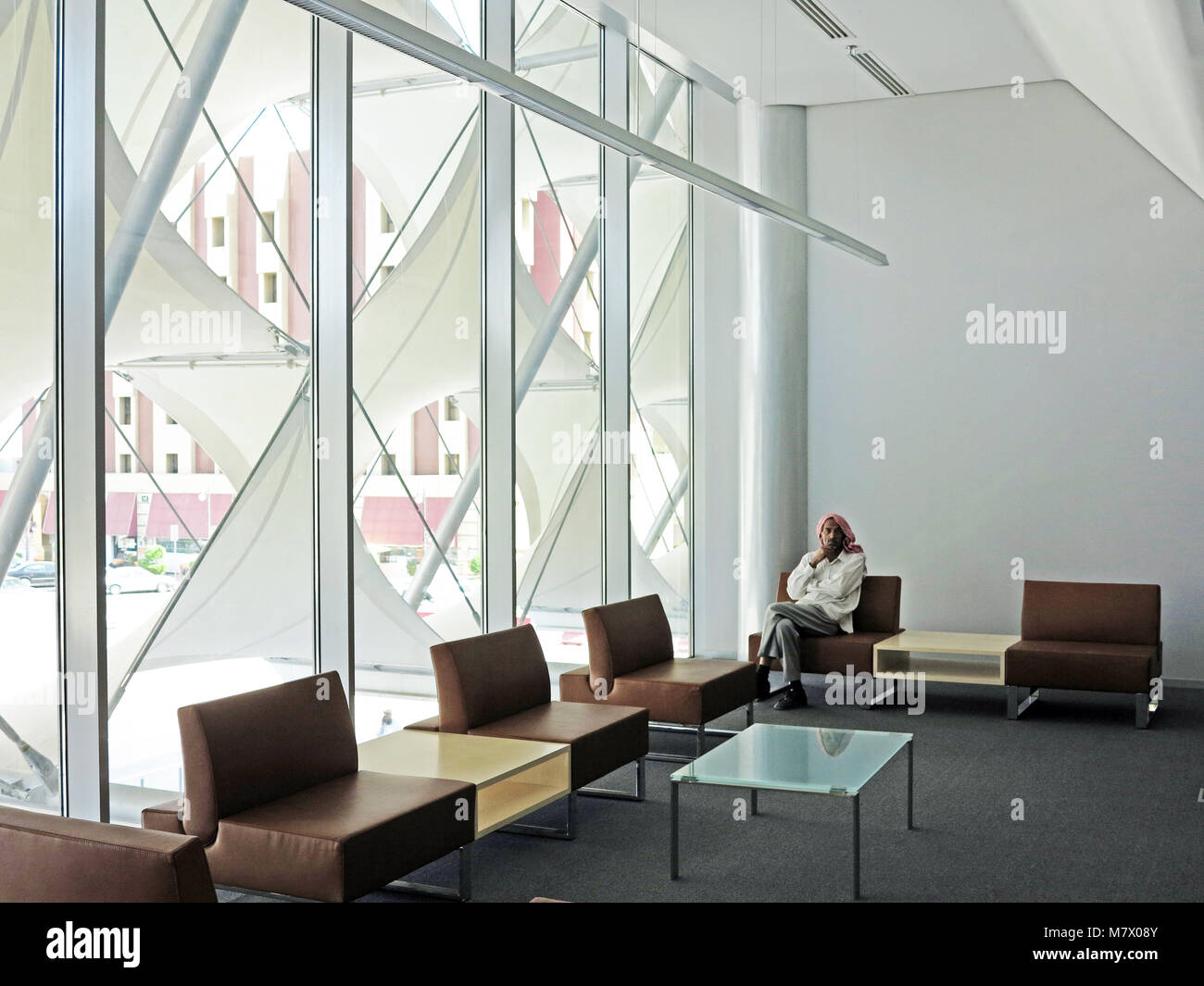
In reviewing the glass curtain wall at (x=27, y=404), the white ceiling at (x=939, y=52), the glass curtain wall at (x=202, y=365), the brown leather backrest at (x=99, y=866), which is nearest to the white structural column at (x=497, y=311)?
the white ceiling at (x=939, y=52)

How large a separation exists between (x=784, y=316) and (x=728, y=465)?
1.24 metres

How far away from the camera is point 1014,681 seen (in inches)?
301

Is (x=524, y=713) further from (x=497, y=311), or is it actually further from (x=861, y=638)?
(x=861, y=638)

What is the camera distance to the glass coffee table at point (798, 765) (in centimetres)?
460

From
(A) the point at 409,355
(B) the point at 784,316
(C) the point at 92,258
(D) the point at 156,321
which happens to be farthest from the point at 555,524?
(C) the point at 92,258

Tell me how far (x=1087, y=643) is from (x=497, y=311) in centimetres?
429

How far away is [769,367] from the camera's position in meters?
9.45

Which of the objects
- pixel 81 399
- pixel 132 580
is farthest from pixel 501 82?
pixel 132 580

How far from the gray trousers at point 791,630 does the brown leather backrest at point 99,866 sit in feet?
18.5

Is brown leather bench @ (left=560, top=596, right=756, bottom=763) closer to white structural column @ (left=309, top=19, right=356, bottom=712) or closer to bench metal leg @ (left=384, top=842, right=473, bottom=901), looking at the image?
white structural column @ (left=309, top=19, right=356, bottom=712)

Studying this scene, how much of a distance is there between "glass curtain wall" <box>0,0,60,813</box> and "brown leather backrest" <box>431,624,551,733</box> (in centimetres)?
162

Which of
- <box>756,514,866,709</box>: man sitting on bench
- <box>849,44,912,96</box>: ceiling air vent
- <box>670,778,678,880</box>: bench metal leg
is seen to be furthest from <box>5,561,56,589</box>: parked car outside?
<box>849,44,912,96</box>: ceiling air vent

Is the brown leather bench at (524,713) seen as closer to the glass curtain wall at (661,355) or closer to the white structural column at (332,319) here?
the white structural column at (332,319)
